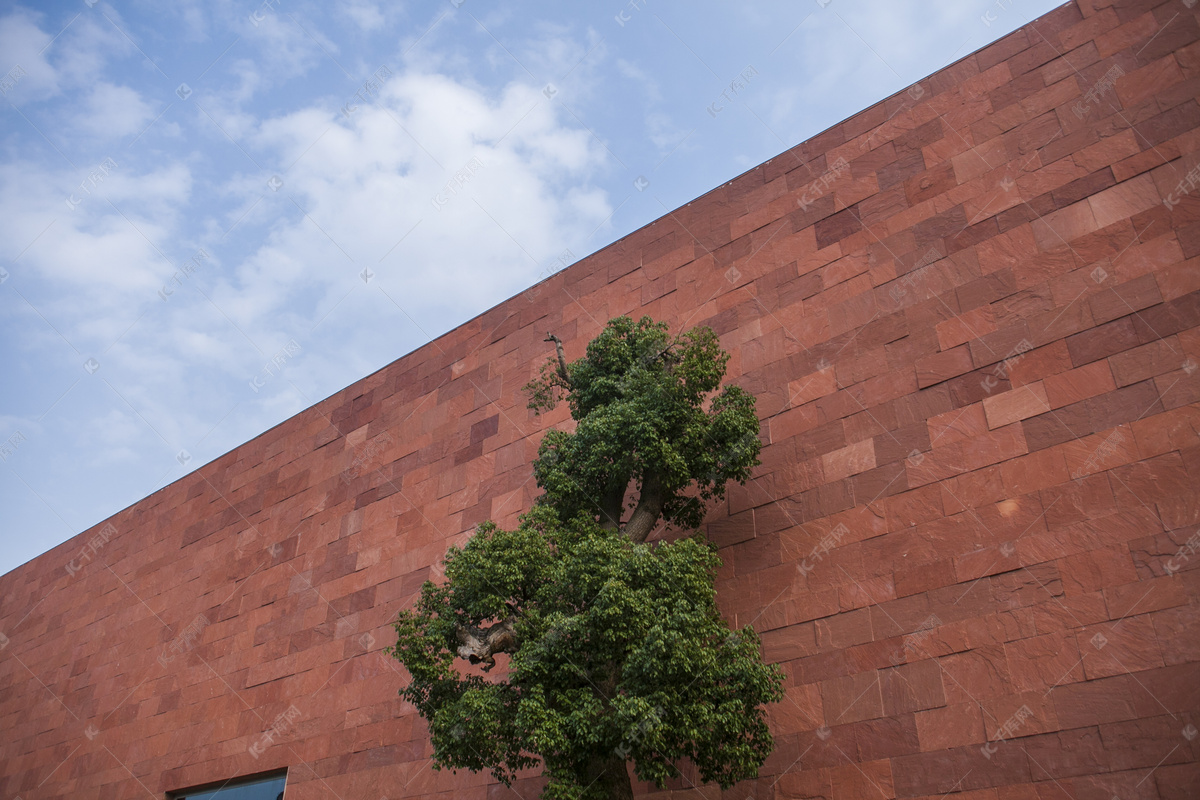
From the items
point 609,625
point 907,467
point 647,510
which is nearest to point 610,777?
point 609,625

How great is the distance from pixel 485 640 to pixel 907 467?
5079 mm

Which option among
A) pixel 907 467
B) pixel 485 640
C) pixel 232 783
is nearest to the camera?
pixel 485 640

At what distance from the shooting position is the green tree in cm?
802

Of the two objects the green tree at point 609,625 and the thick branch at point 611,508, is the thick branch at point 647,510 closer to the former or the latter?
the green tree at point 609,625

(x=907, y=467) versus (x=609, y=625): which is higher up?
(x=907, y=467)

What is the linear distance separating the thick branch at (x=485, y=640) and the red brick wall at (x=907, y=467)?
10.1 ft

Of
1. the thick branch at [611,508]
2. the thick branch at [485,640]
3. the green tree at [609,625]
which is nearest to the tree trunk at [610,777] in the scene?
the green tree at [609,625]

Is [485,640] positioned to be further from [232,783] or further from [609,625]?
[232,783]

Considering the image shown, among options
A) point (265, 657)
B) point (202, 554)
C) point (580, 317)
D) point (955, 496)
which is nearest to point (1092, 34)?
point (955, 496)

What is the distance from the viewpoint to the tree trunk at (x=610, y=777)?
327 inches

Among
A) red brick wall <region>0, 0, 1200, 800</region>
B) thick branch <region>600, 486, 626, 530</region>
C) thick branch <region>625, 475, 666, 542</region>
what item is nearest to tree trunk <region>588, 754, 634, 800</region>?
red brick wall <region>0, 0, 1200, 800</region>

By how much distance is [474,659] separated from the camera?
9.04 m

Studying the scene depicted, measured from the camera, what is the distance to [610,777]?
330 inches

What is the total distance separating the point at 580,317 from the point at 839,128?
5.07m
